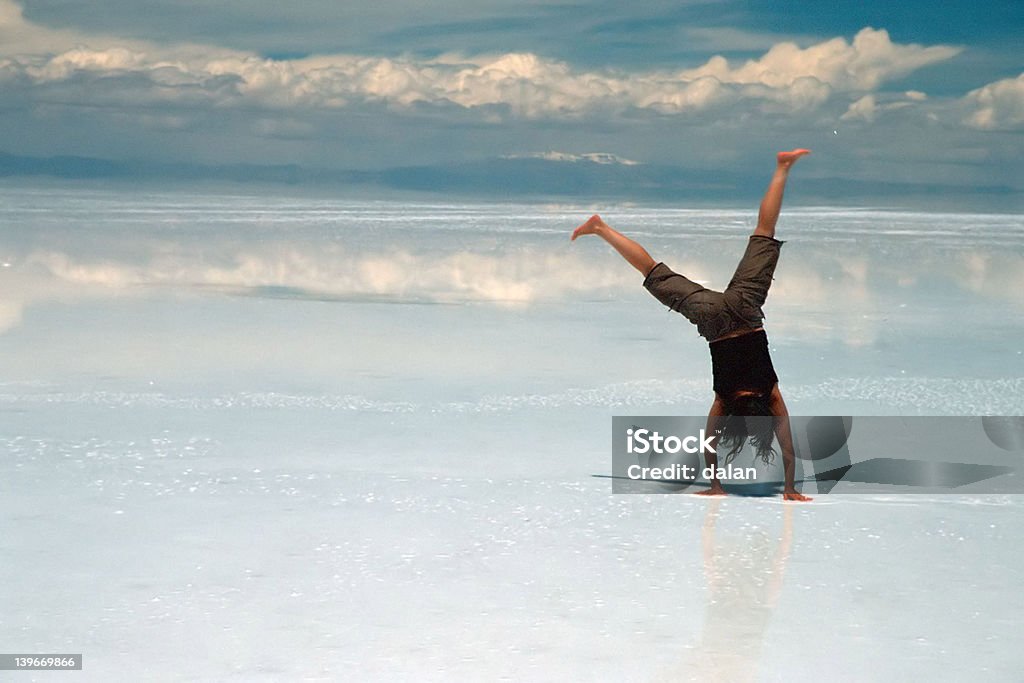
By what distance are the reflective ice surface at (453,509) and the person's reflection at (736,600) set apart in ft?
0.03

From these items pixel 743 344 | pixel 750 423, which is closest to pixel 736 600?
pixel 750 423

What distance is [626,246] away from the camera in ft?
15.3

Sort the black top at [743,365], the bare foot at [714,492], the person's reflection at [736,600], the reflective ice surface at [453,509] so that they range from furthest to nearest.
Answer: the bare foot at [714,492], the black top at [743,365], the reflective ice surface at [453,509], the person's reflection at [736,600]

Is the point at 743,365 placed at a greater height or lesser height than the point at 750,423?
greater

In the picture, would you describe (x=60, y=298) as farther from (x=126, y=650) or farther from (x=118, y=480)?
(x=126, y=650)

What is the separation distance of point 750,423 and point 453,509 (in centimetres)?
99

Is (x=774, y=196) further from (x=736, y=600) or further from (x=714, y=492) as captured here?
(x=736, y=600)

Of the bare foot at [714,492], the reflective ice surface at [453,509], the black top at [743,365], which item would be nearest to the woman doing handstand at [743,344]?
the black top at [743,365]

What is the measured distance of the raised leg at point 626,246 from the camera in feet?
15.0

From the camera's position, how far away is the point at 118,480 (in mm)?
4621

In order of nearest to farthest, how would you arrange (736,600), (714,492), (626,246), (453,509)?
(736,600) → (453,509) → (714,492) → (626,246)

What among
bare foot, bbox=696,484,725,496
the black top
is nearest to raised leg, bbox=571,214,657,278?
the black top

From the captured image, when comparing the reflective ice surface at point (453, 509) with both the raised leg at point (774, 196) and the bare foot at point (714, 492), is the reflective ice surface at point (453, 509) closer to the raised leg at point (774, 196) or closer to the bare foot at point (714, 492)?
the bare foot at point (714, 492)

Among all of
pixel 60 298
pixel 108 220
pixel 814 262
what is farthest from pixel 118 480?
pixel 108 220
